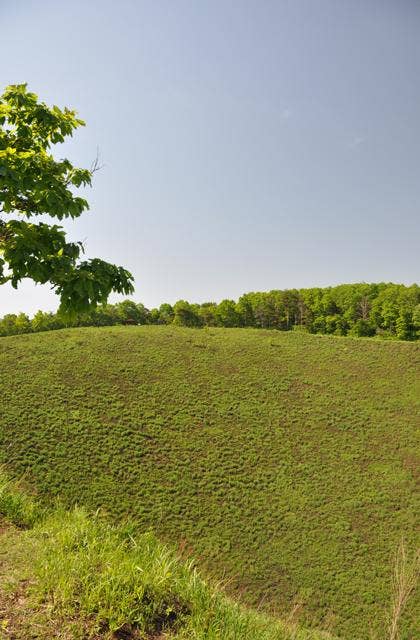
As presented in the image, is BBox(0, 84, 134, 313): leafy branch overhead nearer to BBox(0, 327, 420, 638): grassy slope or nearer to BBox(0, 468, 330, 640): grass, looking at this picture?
BBox(0, 468, 330, 640): grass

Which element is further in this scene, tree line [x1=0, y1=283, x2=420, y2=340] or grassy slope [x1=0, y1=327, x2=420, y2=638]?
tree line [x1=0, y1=283, x2=420, y2=340]

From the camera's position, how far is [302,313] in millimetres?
79188

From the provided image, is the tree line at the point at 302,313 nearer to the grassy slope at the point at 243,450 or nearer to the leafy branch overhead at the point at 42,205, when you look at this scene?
the grassy slope at the point at 243,450

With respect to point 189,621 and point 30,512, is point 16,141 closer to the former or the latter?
point 30,512

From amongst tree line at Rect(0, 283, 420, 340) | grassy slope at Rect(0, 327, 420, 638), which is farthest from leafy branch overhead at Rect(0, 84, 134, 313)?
tree line at Rect(0, 283, 420, 340)

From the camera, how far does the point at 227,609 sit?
150 inches

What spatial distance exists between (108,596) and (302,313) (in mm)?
78800

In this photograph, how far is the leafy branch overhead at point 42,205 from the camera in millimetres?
4438

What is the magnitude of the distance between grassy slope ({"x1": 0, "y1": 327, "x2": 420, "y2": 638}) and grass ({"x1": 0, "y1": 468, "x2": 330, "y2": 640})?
33.7 feet

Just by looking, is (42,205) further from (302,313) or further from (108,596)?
(302,313)

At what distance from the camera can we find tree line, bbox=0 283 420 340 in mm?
64000

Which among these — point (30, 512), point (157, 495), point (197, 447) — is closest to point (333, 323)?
point (197, 447)

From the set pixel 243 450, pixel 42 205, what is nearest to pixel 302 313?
pixel 243 450

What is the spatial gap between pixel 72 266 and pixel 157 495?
19.5m
